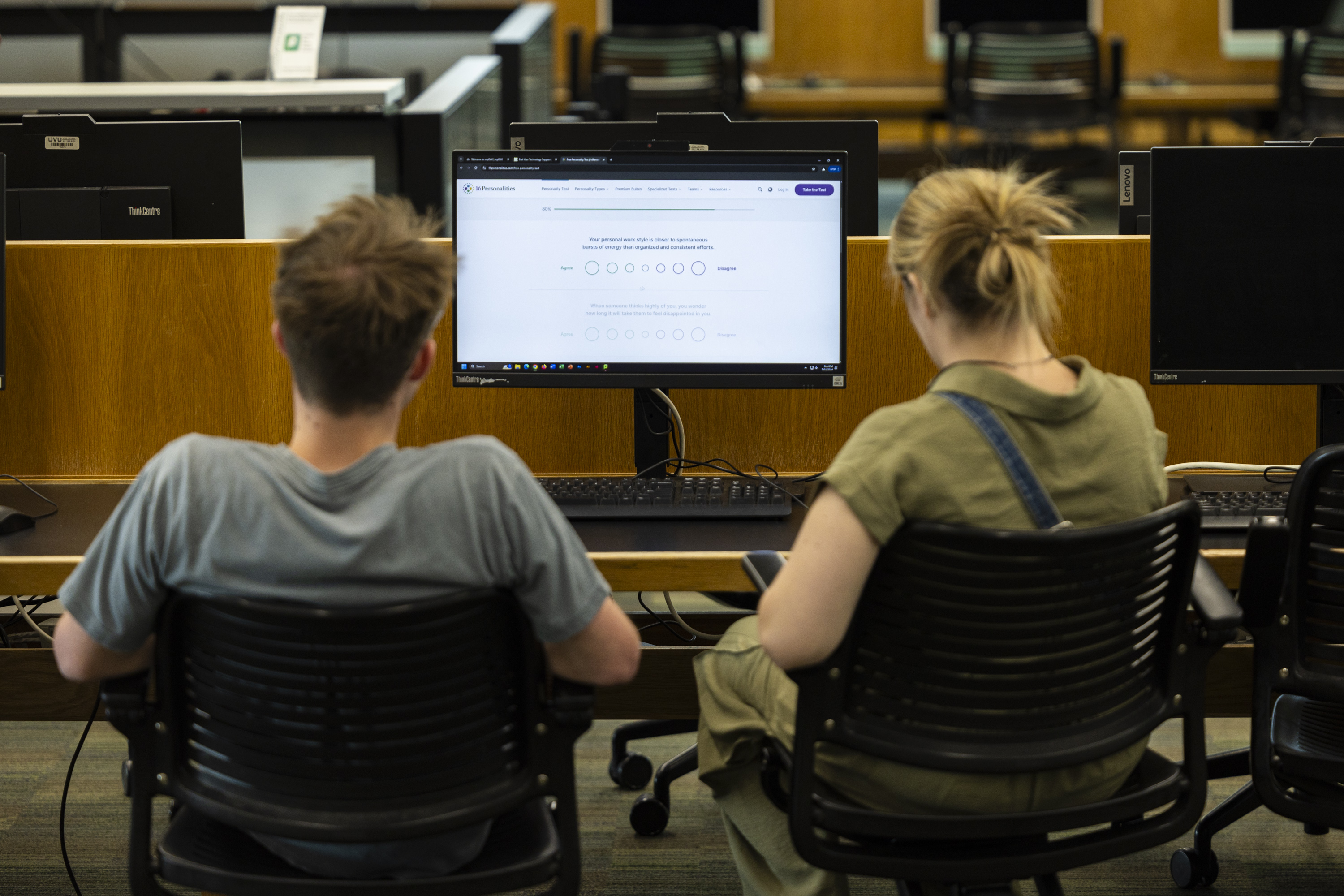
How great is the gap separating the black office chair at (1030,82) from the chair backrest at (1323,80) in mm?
842

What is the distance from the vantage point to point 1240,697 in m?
2.13

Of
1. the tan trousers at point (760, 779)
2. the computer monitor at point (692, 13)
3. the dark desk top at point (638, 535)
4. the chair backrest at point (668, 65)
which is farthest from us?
the computer monitor at point (692, 13)

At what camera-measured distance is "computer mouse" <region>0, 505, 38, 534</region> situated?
172cm

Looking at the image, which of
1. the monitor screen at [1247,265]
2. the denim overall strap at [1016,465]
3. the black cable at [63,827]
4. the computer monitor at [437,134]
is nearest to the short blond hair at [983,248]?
the denim overall strap at [1016,465]

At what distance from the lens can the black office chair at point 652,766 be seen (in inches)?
85.9

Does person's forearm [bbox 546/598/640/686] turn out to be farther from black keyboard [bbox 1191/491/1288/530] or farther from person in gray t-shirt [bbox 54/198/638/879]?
black keyboard [bbox 1191/491/1288/530]

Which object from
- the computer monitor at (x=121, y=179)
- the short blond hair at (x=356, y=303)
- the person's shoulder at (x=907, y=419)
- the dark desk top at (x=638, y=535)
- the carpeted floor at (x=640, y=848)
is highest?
the computer monitor at (x=121, y=179)

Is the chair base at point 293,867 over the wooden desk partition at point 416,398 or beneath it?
beneath

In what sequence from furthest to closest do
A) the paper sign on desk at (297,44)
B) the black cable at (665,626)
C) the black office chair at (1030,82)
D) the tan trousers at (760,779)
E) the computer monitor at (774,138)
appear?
the black office chair at (1030,82), the paper sign on desk at (297,44), the black cable at (665,626), the computer monitor at (774,138), the tan trousers at (760,779)

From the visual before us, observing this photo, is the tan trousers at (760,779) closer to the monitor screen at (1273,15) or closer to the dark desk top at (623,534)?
the dark desk top at (623,534)

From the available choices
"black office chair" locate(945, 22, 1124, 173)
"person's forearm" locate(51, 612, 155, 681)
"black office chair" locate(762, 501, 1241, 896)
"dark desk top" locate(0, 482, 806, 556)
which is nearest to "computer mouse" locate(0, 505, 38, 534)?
"dark desk top" locate(0, 482, 806, 556)

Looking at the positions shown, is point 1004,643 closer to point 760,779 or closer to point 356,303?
point 760,779

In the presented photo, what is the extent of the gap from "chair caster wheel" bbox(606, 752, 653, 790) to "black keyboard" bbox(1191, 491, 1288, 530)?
1046mm

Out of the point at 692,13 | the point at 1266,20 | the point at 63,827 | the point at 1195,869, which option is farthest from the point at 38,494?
the point at 1266,20
